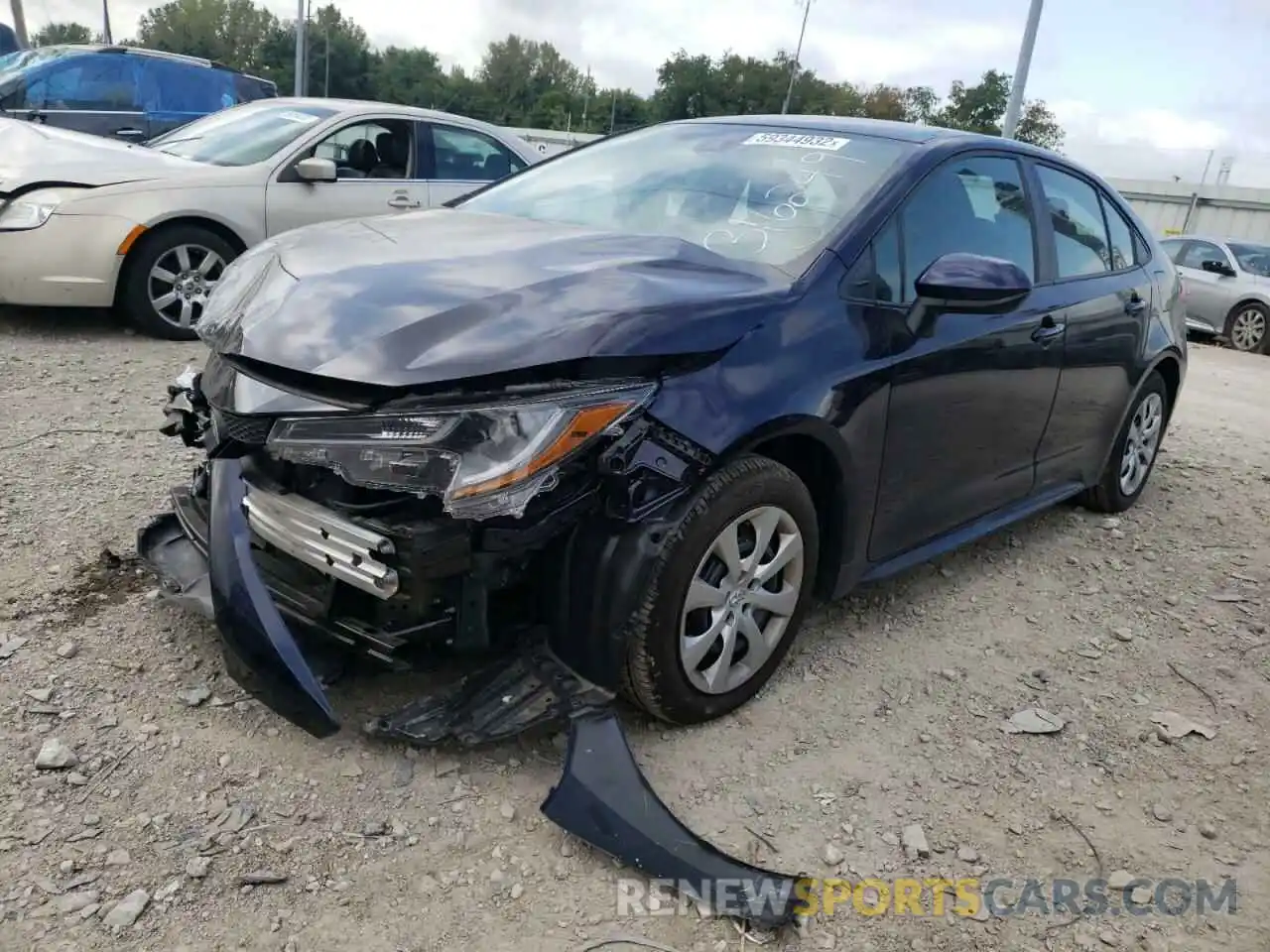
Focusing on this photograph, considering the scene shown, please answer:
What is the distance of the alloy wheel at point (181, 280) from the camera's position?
19.8 ft

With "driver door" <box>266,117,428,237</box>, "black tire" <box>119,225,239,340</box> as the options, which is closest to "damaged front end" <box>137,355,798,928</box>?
"black tire" <box>119,225,239,340</box>

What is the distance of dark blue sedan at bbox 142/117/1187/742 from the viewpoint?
2.18m

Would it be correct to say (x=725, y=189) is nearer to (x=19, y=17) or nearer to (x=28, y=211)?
(x=28, y=211)

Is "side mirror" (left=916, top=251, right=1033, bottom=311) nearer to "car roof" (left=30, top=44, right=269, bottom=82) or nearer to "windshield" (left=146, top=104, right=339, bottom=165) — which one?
"windshield" (left=146, top=104, right=339, bottom=165)

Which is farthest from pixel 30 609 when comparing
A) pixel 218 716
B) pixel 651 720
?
pixel 651 720

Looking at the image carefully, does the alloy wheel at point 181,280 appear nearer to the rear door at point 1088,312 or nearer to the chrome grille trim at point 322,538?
the chrome grille trim at point 322,538

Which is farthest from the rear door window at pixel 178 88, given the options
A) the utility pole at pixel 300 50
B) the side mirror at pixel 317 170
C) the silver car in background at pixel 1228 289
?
the utility pole at pixel 300 50

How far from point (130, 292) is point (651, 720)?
4739 millimetres

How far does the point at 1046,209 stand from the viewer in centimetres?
377

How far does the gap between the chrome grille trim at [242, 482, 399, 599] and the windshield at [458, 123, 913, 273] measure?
1322 millimetres

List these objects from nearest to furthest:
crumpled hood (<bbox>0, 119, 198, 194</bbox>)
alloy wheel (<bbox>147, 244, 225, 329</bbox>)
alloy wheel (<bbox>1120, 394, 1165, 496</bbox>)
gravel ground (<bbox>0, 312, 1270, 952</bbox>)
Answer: gravel ground (<bbox>0, 312, 1270, 952</bbox>) < alloy wheel (<bbox>1120, 394, 1165, 496</bbox>) < crumpled hood (<bbox>0, 119, 198, 194</bbox>) < alloy wheel (<bbox>147, 244, 225, 329</bbox>)

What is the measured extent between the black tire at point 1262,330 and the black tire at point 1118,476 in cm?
906

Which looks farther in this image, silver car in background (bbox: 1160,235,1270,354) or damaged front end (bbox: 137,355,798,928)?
silver car in background (bbox: 1160,235,1270,354)

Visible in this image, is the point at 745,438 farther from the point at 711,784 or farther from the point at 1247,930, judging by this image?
the point at 1247,930
